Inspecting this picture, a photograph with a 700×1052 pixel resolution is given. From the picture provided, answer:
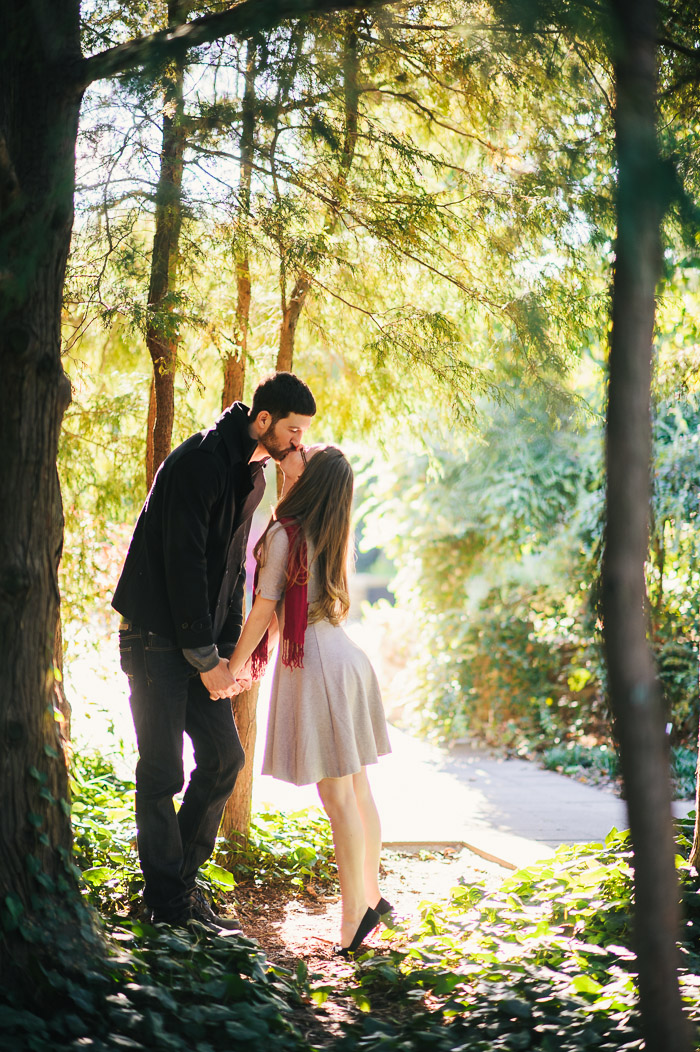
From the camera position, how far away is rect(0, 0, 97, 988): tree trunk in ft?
8.22

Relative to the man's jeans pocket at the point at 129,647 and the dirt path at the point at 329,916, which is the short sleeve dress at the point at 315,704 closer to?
the man's jeans pocket at the point at 129,647

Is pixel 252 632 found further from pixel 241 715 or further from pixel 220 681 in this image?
pixel 241 715

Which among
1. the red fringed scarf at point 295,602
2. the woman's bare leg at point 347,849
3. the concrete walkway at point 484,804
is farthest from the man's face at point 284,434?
the concrete walkway at point 484,804

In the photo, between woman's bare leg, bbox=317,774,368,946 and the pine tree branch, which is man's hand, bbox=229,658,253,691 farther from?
the pine tree branch

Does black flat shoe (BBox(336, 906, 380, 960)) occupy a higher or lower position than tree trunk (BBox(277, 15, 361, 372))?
lower

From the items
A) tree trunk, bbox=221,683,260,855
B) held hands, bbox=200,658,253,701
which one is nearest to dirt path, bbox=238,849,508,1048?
tree trunk, bbox=221,683,260,855

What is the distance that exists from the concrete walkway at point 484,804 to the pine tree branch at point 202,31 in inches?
139

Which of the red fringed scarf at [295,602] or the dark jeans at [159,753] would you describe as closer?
the dark jeans at [159,753]

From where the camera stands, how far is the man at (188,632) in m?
3.08

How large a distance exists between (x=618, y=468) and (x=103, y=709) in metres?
3.95

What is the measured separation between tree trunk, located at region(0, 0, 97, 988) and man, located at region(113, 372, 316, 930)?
1.55ft

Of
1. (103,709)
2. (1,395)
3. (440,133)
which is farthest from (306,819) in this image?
(440,133)

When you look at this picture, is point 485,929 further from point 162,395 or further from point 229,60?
point 229,60

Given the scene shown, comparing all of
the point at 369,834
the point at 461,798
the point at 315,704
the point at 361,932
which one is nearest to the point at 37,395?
the point at 315,704
